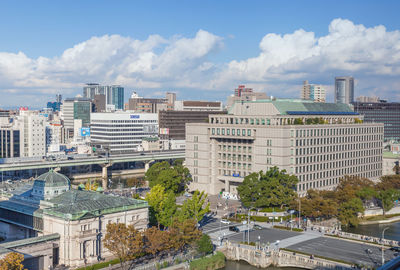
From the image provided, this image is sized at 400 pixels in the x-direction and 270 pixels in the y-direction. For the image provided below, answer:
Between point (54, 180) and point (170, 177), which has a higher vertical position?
point (54, 180)

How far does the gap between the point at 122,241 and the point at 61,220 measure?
10.5 meters

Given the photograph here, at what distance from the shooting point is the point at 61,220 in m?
78.1

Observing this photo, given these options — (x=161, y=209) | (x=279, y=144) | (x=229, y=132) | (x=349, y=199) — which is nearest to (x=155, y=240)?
(x=161, y=209)

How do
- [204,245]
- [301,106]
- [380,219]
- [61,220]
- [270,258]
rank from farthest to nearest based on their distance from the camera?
1. [301,106]
2. [380,219]
3. [270,258]
4. [204,245]
5. [61,220]

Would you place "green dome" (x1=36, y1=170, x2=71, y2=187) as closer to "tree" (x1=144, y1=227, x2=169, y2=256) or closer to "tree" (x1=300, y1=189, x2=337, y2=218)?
"tree" (x1=144, y1=227, x2=169, y2=256)

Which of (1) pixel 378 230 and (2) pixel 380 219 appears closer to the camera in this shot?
(1) pixel 378 230

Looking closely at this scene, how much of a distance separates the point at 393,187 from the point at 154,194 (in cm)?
7743

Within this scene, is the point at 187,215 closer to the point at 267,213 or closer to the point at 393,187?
the point at 267,213

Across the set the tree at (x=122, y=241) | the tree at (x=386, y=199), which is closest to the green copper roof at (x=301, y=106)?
the tree at (x=386, y=199)

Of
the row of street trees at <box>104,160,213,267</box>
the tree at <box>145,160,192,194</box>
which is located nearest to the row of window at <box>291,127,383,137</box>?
the tree at <box>145,160,192,194</box>

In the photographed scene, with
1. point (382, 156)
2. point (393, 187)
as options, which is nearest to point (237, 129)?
point (393, 187)

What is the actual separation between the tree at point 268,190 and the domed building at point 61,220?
124 ft

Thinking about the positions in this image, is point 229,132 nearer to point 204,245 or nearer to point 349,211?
point 349,211

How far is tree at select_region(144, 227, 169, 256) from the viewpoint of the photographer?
3172 inches
